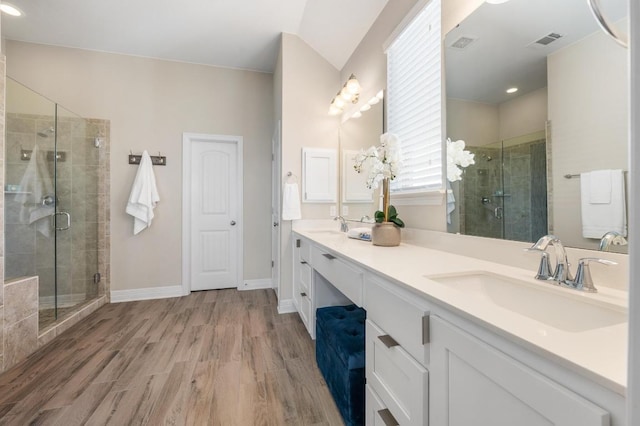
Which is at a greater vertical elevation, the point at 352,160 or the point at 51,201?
the point at 352,160

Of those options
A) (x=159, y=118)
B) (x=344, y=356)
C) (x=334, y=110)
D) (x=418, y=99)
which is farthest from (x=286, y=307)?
(x=159, y=118)

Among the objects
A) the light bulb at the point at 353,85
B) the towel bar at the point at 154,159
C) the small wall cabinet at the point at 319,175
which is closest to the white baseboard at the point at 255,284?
the small wall cabinet at the point at 319,175

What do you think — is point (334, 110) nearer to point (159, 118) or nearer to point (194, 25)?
point (194, 25)

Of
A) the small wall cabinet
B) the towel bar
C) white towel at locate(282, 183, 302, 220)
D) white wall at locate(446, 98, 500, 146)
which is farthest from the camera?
the towel bar

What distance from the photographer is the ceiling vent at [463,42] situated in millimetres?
1371

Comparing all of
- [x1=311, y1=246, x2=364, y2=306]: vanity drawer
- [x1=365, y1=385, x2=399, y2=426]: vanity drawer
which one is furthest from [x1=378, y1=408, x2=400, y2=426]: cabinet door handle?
[x1=311, y1=246, x2=364, y2=306]: vanity drawer

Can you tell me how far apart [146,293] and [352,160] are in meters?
2.90

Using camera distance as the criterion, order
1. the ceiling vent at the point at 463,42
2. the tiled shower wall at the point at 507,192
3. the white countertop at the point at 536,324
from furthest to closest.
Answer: the ceiling vent at the point at 463,42, the tiled shower wall at the point at 507,192, the white countertop at the point at 536,324

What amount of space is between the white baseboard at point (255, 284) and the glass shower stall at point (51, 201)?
1.61m

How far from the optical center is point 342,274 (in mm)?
1462

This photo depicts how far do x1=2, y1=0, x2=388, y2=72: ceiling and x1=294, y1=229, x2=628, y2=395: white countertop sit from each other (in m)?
2.16

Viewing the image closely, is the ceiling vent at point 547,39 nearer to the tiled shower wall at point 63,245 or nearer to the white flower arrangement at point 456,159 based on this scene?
the white flower arrangement at point 456,159

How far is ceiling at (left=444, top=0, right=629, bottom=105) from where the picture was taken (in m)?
0.93

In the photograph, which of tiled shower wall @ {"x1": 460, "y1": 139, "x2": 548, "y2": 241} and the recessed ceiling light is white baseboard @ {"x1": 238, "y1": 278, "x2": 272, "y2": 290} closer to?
tiled shower wall @ {"x1": 460, "y1": 139, "x2": 548, "y2": 241}
